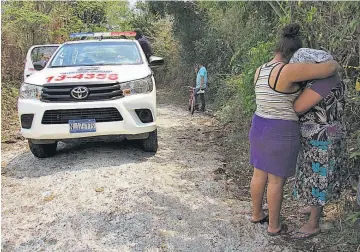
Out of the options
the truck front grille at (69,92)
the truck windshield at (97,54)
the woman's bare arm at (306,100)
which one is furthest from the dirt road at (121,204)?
the truck windshield at (97,54)

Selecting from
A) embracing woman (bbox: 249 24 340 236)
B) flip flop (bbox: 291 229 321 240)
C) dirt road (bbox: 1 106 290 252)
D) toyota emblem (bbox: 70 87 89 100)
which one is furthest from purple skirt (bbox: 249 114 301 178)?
toyota emblem (bbox: 70 87 89 100)

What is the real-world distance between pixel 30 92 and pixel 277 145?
11.5 ft

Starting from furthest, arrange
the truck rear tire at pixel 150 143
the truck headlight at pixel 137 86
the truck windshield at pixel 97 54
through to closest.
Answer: the truck windshield at pixel 97 54, the truck rear tire at pixel 150 143, the truck headlight at pixel 137 86

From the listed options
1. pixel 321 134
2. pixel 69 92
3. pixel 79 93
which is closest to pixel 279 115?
pixel 321 134

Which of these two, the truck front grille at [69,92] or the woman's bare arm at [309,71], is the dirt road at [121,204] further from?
the woman's bare arm at [309,71]

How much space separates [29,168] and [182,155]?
2148 mm

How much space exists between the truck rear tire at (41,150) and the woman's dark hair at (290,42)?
3.69 metres

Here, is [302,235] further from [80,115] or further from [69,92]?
[69,92]

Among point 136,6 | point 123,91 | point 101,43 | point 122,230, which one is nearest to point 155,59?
point 101,43

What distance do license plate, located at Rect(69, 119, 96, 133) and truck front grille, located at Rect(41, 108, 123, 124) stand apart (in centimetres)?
6

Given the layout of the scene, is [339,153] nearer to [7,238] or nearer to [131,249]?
[131,249]

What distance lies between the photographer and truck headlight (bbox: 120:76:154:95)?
5340mm

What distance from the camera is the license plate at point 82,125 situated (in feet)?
17.0

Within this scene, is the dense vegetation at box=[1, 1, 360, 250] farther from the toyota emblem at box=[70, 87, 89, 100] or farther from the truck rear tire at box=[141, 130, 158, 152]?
the toyota emblem at box=[70, 87, 89, 100]
